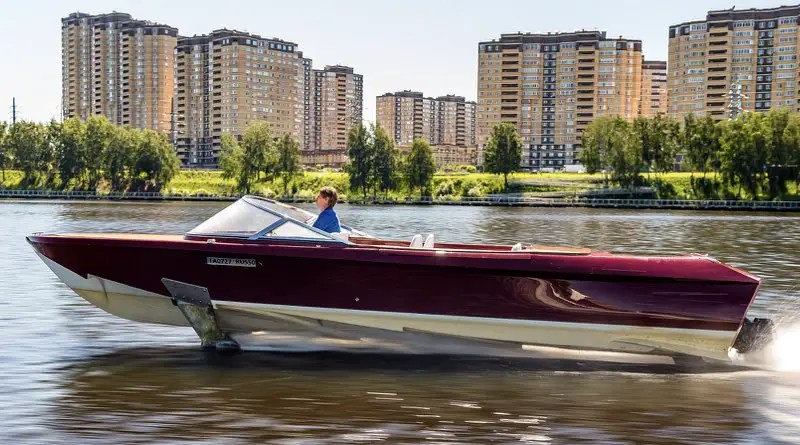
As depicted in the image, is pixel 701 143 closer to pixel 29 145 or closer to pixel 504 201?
pixel 504 201

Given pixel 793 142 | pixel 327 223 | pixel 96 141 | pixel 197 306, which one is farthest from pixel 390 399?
pixel 96 141

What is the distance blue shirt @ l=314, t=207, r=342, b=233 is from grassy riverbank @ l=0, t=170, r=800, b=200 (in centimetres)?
9979

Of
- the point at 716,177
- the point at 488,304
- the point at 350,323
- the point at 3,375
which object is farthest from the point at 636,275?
the point at 716,177

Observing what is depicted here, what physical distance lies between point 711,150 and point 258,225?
105217mm

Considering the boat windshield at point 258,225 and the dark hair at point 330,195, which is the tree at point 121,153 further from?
the boat windshield at point 258,225

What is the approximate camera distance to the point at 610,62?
191625 millimetres

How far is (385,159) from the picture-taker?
129000mm

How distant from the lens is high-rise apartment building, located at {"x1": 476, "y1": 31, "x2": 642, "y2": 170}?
191 meters

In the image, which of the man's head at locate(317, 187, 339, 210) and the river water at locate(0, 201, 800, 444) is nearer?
the river water at locate(0, 201, 800, 444)

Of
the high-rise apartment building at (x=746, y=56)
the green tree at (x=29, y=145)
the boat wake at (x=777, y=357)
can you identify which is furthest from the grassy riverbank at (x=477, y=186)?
the boat wake at (x=777, y=357)

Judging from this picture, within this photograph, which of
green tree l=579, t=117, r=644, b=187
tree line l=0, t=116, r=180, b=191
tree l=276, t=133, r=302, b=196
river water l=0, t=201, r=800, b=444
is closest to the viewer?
river water l=0, t=201, r=800, b=444

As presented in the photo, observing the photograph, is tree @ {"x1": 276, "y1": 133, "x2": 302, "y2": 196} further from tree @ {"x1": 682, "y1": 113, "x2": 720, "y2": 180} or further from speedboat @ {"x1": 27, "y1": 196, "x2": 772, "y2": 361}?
speedboat @ {"x1": 27, "y1": 196, "x2": 772, "y2": 361}

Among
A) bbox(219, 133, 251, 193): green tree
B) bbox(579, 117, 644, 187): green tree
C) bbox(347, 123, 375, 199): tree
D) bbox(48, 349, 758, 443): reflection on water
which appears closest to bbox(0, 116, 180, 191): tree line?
bbox(219, 133, 251, 193): green tree

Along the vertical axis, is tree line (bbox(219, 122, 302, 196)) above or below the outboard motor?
above
